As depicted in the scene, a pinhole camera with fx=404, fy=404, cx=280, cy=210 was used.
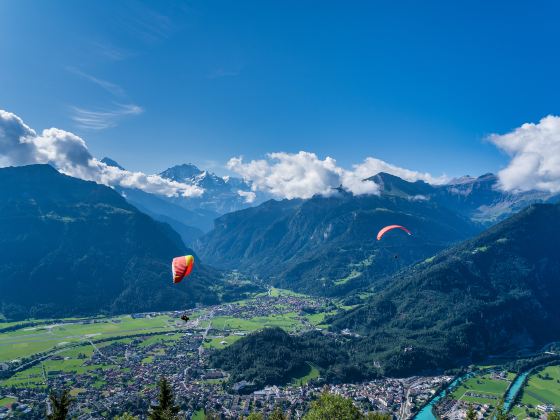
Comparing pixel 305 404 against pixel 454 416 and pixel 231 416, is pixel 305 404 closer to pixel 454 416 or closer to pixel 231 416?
pixel 231 416

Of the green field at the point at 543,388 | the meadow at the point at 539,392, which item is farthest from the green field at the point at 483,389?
the green field at the point at 543,388

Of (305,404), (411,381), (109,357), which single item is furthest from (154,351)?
(411,381)

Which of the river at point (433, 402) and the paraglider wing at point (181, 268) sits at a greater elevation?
the paraglider wing at point (181, 268)

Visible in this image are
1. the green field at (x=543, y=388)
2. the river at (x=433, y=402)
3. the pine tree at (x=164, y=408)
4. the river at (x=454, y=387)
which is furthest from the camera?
the green field at (x=543, y=388)

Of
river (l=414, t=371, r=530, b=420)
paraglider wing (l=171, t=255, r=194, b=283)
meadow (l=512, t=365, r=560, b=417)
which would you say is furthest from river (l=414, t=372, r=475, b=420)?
paraglider wing (l=171, t=255, r=194, b=283)

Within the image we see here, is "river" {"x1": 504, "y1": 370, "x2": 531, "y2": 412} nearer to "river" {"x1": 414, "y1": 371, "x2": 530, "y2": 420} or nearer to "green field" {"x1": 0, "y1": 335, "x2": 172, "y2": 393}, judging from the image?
"river" {"x1": 414, "y1": 371, "x2": 530, "y2": 420}

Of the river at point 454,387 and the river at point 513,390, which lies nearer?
the river at point 454,387

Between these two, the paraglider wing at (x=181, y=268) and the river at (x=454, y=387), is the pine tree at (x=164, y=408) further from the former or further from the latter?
the river at (x=454, y=387)

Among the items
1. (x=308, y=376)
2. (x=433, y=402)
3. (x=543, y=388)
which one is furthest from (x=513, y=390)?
(x=308, y=376)

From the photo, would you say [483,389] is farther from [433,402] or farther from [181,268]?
[181,268]
